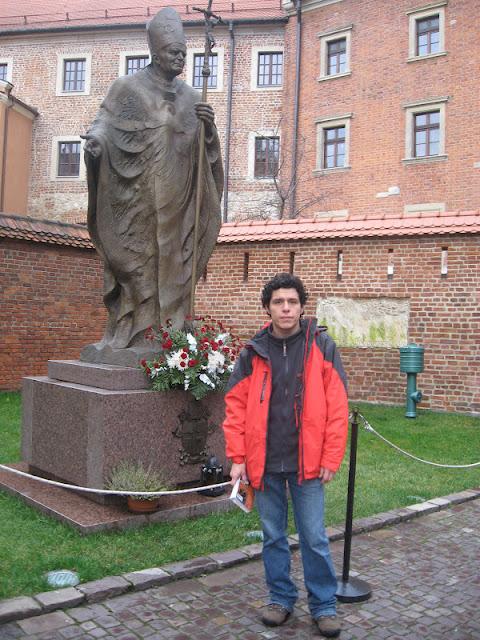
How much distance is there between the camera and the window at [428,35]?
864 inches

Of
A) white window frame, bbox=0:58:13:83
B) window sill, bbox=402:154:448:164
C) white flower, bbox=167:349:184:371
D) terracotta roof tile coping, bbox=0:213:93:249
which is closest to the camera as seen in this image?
white flower, bbox=167:349:184:371

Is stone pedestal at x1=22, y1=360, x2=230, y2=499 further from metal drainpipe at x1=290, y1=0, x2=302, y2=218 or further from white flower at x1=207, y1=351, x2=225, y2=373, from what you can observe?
metal drainpipe at x1=290, y1=0, x2=302, y2=218

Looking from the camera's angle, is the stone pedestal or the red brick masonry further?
the red brick masonry

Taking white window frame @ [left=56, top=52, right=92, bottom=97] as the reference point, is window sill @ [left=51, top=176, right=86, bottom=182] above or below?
below

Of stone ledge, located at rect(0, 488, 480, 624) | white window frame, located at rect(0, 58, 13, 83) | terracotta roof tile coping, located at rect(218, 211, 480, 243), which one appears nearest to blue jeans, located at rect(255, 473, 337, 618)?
stone ledge, located at rect(0, 488, 480, 624)

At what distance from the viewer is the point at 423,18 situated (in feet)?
72.7

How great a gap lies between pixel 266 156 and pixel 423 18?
7211 mm

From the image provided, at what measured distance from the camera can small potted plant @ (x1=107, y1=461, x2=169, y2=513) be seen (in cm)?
436

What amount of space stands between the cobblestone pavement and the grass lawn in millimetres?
318

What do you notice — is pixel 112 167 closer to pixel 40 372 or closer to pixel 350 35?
pixel 40 372

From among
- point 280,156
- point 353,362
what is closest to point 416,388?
point 353,362

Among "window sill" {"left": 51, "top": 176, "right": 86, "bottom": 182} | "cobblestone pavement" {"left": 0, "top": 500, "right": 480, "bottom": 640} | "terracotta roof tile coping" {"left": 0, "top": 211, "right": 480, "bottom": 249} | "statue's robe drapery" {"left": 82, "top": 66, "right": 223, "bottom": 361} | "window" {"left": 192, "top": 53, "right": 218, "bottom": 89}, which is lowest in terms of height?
"cobblestone pavement" {"left": 0, "top": 500, "right": 480, "bottom": 640}

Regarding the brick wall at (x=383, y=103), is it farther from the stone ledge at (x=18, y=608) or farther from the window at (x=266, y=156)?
the stone ledge at (x=18, y=608)

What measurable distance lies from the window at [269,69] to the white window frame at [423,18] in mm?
5392
